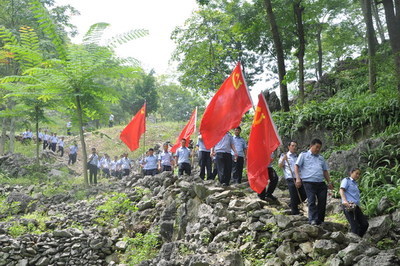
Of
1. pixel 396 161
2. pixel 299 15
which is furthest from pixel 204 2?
pixel 396 161

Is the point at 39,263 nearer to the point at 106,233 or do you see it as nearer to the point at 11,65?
the point at 106,233

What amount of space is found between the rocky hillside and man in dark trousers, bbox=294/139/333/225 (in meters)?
0.27

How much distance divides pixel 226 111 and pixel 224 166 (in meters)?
2.47

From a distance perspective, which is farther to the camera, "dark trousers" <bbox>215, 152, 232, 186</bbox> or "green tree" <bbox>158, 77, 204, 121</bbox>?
"green tree" <bbox>158, 77, 204, 121</bbox>

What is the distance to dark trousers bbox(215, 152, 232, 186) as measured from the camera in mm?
10547

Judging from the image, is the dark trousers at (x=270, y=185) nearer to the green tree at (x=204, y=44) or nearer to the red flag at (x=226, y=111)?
the red flag at (x=226, y=111)

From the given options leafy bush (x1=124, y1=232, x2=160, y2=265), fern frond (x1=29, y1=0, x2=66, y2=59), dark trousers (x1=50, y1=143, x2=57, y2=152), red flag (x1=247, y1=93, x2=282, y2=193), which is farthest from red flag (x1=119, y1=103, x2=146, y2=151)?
dark trousers (x1=50, y1=143, x2=57, y2=152)

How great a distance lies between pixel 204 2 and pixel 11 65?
48.7 ft

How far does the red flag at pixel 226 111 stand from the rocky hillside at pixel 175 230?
4.95 feet

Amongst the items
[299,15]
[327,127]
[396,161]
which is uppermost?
[299,15]

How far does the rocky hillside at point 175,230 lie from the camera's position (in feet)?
20.6

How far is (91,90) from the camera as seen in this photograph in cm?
1406

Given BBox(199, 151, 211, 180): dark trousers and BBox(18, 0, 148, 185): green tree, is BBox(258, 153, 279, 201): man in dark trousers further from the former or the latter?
BBox(18, 0, 148, 185): green tree

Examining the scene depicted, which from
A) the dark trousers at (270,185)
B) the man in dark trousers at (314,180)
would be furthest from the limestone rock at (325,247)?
the dark trousers at (270,185)
